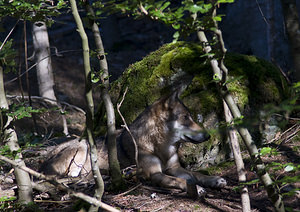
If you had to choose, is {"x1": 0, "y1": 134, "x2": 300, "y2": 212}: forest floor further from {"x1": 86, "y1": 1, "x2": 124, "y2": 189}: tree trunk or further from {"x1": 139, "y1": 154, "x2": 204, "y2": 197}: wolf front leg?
{"x1": 86, "y1": 1, "x2": 124, "y2": 189}: tree trunk

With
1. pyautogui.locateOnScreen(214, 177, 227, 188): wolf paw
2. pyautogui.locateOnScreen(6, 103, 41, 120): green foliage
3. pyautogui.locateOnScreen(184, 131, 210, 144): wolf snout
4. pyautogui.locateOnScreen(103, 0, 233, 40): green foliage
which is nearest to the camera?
pyautogui.locateOnScreen(103, 0, 233, 40): green foliage

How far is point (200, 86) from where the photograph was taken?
5.88 meters

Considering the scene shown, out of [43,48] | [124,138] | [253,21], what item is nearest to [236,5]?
[253,21]

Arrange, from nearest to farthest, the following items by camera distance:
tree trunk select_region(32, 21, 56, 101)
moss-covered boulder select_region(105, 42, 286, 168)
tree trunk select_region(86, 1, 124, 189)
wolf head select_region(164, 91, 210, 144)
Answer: tree trunk select_region(86, 1, 124, 189) → wolf head select_region(164, 91, 210, 144) → moss-covered boulder select_region(105, 42, 286, 168) → tree trunk select_region(32, 21, 56, 101)

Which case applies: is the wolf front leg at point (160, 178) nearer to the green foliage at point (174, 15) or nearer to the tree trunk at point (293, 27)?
the green foliage at point (174, 15)

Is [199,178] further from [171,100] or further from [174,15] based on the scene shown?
[174,15]

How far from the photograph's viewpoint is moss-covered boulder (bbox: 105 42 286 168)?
5.45m

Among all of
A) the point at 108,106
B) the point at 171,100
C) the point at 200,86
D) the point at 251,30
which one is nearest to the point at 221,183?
the point at 171,100

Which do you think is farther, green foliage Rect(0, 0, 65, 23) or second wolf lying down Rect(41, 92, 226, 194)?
second wolf lying down Rect(41, 92, 226, 194)

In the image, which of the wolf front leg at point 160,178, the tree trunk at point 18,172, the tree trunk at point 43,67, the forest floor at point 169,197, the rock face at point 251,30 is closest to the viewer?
the tree trunk at point 18,172

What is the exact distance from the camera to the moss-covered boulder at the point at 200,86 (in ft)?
17.9

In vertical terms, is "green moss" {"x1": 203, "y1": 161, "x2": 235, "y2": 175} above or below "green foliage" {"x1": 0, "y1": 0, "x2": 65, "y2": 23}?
below

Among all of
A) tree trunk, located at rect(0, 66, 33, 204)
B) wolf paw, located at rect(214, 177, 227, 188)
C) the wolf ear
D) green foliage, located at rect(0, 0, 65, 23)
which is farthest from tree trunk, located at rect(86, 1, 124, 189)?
the wolf ear

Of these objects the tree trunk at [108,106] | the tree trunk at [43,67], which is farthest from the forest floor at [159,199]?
the tree trunk at [43,67]
